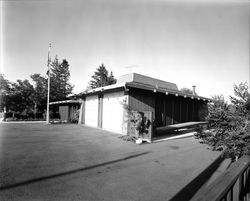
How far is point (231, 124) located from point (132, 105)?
5.61 meters

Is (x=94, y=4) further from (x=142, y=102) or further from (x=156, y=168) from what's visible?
(x=142, y=102)

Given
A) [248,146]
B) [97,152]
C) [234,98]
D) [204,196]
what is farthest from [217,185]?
[97,152]

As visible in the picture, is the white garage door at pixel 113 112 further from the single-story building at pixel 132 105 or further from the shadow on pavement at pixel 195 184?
the shadow on pavement at pixel 195 184

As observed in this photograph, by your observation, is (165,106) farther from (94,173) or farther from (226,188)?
(226,188)

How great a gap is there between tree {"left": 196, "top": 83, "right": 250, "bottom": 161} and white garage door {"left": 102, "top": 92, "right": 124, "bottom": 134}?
5384 mm

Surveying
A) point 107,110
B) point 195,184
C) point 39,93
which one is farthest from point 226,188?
point 39,93

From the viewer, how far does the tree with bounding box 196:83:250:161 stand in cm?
242

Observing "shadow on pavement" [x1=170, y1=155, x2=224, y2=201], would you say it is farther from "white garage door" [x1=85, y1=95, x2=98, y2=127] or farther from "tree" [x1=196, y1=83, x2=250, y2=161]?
"white garage door" [x1=85, y1=95, x2=98, y2=127]

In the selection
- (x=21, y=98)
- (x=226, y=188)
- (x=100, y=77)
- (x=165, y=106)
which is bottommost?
(x=226, y=188)

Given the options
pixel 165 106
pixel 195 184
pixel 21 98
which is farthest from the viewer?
pixel 21 98

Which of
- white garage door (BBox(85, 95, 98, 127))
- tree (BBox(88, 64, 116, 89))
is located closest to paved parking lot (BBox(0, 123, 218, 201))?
white garage door (BBox(85, 95, 98, 127))

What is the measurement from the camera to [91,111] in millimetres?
11859

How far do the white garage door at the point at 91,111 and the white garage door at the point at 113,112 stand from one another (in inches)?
49.3

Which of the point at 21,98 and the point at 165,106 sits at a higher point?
the point at 21,98
